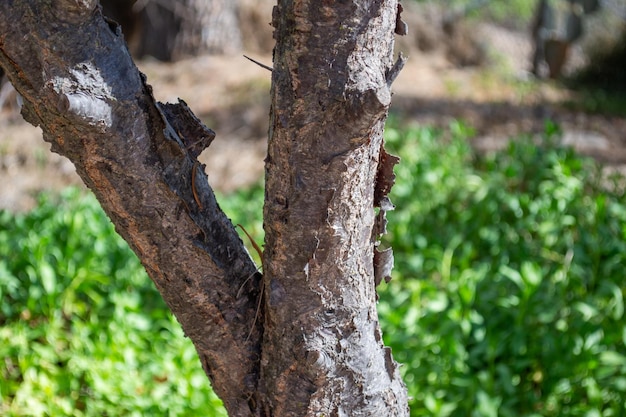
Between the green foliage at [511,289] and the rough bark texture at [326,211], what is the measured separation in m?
1.20

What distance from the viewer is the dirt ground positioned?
5836 millimetres

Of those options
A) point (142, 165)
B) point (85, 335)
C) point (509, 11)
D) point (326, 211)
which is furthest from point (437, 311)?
point (509, 11)

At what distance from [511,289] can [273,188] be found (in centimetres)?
227

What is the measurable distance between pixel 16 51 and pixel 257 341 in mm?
798

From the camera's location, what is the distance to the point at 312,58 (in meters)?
1.30

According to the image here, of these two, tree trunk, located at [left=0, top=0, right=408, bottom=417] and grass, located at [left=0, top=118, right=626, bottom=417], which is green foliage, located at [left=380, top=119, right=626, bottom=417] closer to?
grass, located at [left=0, top=118, right=626, bottom=417]

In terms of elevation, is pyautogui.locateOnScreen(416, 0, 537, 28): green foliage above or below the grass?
above

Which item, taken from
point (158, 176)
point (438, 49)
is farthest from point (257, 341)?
point (438, 49)

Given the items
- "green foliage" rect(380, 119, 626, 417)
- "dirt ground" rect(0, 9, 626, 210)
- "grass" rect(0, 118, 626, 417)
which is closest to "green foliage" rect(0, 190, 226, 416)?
"grass" rect(0, 118, 626, 417)

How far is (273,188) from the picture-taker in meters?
1.46

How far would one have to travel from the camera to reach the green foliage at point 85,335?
291 centimetres

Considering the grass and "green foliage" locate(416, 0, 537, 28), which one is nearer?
the grass

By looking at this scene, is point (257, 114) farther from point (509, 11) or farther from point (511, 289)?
point (509, 11)

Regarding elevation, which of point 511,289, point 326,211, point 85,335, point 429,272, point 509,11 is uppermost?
point 509,11
